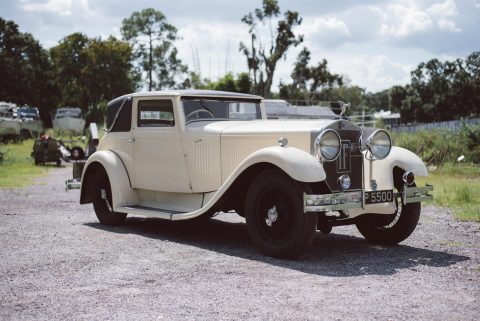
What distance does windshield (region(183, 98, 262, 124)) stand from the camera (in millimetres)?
7078

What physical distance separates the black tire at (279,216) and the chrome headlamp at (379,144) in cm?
108

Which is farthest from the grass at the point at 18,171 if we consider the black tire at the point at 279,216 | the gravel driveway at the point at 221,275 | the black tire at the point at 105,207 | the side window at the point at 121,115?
the black tire at the point at 279,216

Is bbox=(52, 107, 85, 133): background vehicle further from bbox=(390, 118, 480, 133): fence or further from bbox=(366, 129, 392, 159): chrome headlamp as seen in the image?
bbox=(366, 129, 392, 159): chrome headlamp

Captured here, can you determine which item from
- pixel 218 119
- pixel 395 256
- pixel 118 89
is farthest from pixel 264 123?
pixel 118 89

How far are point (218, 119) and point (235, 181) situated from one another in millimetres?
1293

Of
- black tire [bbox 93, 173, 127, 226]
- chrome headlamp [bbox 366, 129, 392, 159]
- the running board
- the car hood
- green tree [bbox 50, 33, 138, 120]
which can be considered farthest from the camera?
green tree [bbox 50, 33, 138, 120]

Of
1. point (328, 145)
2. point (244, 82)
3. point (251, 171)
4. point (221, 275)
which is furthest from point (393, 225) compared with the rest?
point (244, 82)

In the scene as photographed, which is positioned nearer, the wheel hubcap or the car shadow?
the car shadow

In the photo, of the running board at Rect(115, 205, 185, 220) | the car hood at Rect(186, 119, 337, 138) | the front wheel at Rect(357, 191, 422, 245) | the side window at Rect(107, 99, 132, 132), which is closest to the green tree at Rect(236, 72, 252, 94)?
the side window at Rect(107, 99, 132, 132)

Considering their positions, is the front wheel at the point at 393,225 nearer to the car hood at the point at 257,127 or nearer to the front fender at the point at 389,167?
the front fender at the point at 389,167

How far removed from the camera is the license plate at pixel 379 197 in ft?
18.6

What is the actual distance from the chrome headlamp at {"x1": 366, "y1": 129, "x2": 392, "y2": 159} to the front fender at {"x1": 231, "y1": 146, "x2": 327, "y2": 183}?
86 centimetres

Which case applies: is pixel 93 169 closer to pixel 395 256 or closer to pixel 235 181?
pixel 235 181

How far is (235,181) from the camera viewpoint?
239 inches
